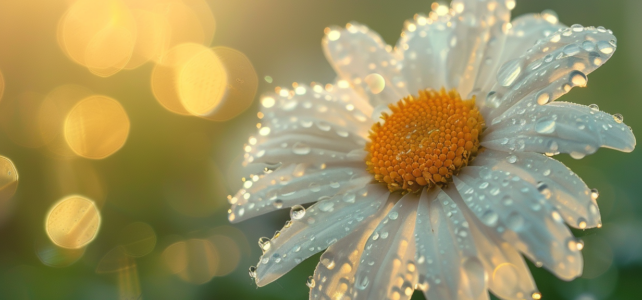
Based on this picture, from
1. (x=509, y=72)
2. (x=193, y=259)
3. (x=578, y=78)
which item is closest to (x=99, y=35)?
(x=193, y=259)

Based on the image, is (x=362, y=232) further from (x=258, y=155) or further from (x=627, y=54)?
(x=627, y=54)

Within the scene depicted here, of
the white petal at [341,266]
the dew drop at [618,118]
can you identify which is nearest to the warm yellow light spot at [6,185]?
the white petal at [341,266]

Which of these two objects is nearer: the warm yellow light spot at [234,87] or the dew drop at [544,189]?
the dew drop at [544,189]

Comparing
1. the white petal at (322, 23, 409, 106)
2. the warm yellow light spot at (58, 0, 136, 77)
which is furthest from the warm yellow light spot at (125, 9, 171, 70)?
the white petal at (322, 23, 409, 106)

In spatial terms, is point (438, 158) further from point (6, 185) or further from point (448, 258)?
point (6, 185)

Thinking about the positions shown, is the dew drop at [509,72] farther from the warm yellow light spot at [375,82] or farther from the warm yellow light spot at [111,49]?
the warm yellow light spot at [111,49]

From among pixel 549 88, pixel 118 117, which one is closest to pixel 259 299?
pixel 549 88
